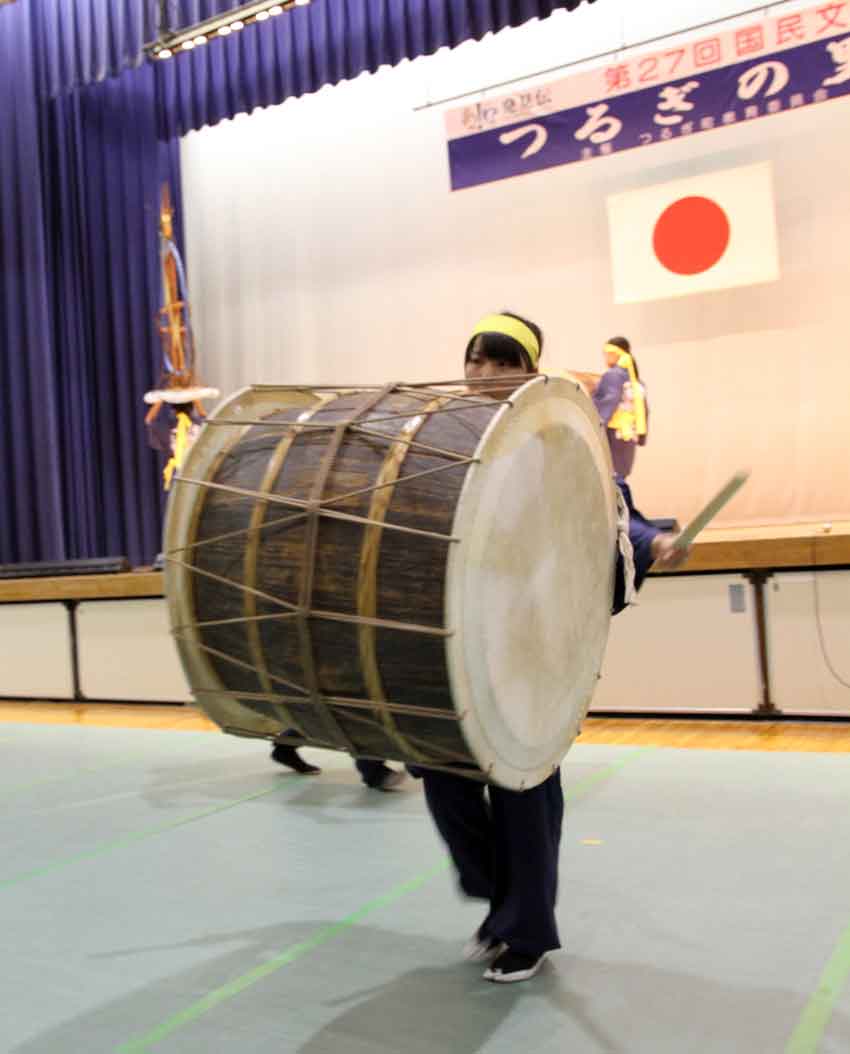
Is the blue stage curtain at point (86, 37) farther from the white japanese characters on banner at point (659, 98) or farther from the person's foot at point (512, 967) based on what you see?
the person's foot at point (512, 967)

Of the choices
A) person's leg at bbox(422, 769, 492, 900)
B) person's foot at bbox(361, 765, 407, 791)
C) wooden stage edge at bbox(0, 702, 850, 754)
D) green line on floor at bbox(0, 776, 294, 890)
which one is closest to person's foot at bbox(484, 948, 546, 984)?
person's leg at bbox(422, 769, 492, 900)

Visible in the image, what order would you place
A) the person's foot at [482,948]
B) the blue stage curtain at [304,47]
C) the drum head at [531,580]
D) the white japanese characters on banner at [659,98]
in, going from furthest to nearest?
the blue stage curtain at [304,47], the white japanese characters on banner at [659,98], the person's foot at [482,948], the drum head at [531,580]

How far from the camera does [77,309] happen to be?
766 centimetres

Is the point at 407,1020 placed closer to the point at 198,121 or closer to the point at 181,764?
the point at 181,764

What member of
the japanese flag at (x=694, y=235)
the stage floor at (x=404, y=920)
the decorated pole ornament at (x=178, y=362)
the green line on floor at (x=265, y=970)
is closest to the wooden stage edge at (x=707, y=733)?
the stage floor at (x=404, y=920)

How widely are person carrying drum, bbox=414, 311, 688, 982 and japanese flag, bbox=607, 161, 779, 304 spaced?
417 cm

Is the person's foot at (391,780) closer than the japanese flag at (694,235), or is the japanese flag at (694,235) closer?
the person's foot at (391,780)

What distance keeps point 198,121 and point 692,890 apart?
250 inches

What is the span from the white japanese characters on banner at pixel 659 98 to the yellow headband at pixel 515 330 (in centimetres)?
407

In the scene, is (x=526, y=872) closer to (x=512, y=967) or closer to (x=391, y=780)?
(x=512, y=967)

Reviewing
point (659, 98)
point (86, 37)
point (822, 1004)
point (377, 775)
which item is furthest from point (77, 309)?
point (822, 1004)

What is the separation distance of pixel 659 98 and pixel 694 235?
28.6 inches

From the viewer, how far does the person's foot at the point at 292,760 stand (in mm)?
3432

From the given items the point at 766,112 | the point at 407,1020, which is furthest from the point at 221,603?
the point at 766,112
